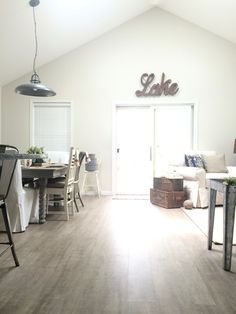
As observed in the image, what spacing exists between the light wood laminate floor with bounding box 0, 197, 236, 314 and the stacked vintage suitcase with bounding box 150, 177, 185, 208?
1.27m

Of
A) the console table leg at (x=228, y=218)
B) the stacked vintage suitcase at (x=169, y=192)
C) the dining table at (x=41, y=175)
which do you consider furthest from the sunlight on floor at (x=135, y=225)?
the dining table at (x=41, y=175)

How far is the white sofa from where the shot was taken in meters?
4.92

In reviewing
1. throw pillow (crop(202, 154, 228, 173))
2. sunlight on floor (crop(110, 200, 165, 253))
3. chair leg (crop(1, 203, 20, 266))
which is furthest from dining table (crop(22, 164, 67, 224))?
throw pillow (crop(202, 154, 228, 173))

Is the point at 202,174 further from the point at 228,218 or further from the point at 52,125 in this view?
the point at 52,125

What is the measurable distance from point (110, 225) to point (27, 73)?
433 centimetres

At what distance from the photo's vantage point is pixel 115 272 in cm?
221

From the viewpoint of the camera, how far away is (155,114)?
6.36m

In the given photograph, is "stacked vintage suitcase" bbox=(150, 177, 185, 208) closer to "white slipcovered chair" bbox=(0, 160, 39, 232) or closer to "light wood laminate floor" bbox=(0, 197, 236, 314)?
"light wood laminate floor" bbox=(0, 197, 236, 314)

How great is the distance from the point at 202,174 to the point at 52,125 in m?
3.39

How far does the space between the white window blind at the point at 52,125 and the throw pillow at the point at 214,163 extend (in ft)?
9.51

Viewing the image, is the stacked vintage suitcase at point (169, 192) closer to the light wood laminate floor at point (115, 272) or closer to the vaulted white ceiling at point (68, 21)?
the light wood laminate floor at point (115, 272)

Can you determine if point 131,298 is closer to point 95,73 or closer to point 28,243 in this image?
point 28,243

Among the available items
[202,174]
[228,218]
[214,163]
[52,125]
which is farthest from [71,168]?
[214,163]

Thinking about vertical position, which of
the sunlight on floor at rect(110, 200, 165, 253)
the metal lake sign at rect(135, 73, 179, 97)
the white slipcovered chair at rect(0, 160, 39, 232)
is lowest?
the sunlight on floor at rect(110, 200, 165, 253)
